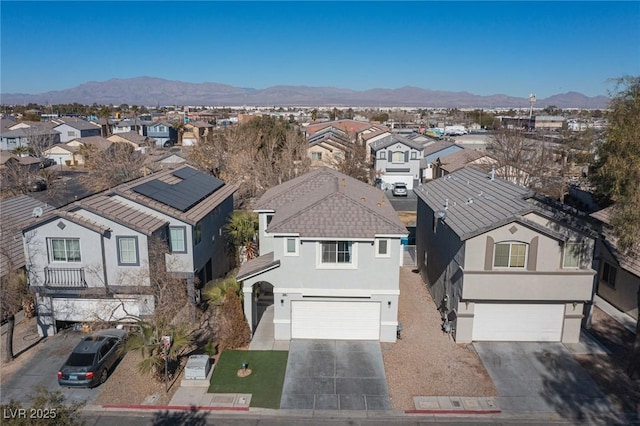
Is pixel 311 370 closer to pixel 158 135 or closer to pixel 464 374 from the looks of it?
pixel 464 374

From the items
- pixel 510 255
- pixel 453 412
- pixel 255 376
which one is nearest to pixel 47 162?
pixel 255 376

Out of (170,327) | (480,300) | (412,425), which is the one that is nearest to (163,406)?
(170,327)

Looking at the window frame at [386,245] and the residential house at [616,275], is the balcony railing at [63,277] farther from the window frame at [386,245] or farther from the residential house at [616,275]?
the residential house at [616,275]

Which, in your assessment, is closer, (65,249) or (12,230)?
(65,249)

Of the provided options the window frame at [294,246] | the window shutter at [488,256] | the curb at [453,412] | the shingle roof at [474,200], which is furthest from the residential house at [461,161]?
the curb at [453,412]

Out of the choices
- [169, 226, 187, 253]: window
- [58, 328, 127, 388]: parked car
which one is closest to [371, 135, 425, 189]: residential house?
[169, 226, 187, 253]: window

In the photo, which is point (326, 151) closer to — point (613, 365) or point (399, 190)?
point (399, 190)
